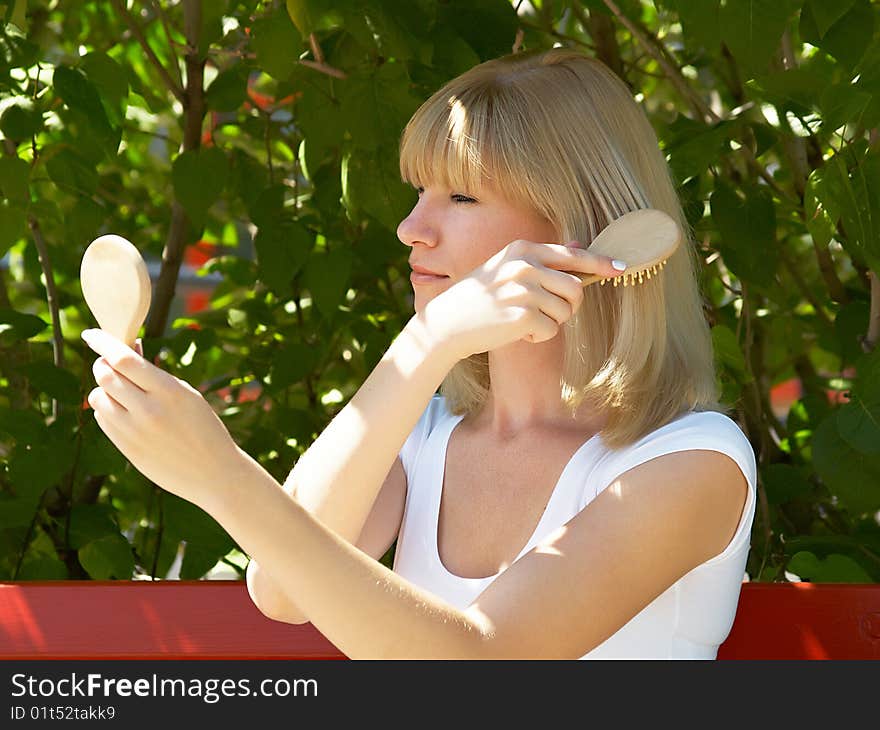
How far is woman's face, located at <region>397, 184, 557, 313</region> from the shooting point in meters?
1.41

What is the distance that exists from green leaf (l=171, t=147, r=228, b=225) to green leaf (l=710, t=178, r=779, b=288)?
2.50 feet

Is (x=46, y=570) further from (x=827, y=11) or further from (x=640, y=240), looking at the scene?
(x=827, y=11)

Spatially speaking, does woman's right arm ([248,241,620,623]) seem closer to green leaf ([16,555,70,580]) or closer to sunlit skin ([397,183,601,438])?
sunlit skin ([397,183,601,438])

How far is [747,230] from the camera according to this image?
1.90m

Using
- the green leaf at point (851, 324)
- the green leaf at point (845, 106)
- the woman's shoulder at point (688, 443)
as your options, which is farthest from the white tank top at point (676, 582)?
the green leaf at point (851, 324)

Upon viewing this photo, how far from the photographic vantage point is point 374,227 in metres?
2.23

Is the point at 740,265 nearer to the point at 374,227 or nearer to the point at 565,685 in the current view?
the point at 374,227

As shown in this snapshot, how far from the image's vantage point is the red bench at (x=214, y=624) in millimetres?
1494

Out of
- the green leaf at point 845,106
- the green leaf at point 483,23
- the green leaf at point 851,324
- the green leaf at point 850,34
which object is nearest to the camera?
the green leaf at point 845,106

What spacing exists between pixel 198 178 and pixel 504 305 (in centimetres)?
108

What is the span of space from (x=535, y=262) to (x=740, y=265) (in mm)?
919

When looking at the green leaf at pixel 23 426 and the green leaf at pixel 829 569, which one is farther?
the green leaf at pixel 23 426

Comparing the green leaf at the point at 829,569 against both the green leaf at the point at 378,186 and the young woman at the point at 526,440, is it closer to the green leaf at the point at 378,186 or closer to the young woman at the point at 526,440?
the young woman at the point at 526,440

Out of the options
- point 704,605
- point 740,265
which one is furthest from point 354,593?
point 740,265
